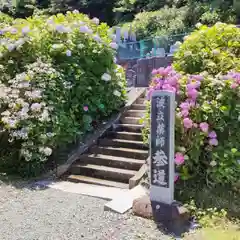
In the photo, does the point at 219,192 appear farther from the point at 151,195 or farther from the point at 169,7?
the point at 169,7

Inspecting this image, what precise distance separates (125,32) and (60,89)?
42.0 ft

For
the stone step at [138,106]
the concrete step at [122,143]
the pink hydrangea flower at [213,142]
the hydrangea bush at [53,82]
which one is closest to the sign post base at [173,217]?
the pink hydrangea flower at [213,142]

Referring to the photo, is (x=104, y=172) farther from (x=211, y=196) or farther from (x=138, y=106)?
(x=138, y=106)

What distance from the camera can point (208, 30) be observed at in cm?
618

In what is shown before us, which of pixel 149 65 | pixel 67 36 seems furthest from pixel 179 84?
pixel 149 65

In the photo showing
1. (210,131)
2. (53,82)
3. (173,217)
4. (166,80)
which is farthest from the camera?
(53,82)

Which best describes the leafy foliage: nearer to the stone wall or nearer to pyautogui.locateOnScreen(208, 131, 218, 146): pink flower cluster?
pyautogui.locateOnScreen(208, 131, 218, 146): pink flower cluster

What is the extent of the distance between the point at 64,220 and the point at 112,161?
2.14 metres

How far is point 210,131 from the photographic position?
520 centimetres

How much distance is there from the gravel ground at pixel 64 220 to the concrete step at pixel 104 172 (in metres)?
0.97

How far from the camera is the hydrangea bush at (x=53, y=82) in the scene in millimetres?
6637

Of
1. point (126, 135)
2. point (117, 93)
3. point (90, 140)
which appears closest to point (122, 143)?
point (126, 135)

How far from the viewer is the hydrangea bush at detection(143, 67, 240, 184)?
507cm

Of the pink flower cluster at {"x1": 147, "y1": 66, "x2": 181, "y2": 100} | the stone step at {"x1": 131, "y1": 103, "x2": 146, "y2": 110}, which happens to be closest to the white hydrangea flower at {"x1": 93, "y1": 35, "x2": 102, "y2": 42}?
the stone step at {"x1": 131, "y1": 103, "x2": 146, "y2": 110}
